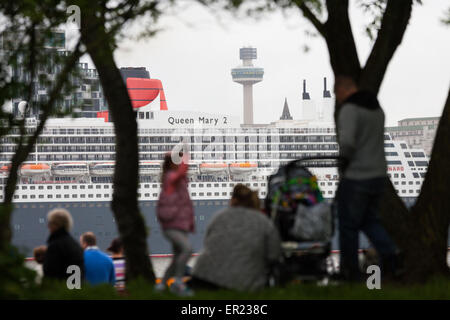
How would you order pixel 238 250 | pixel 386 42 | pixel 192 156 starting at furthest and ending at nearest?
pixel 192 156 < pixel 386 42 < pixel 238 250

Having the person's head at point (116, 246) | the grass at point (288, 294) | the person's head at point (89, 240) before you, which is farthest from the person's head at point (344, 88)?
the person's head at point (116, 246)

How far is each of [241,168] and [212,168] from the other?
166 centimetres

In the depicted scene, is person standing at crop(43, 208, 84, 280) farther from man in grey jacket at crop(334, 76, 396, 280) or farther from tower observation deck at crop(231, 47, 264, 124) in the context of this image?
tower observation deck at crop(231, 47, 264, 124)

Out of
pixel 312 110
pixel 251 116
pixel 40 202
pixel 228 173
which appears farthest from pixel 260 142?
→ pixel 251 116

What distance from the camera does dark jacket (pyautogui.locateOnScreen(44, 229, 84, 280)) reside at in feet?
15.4

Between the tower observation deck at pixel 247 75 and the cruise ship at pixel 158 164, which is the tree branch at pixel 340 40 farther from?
the tower observation deck at pixel 247 75

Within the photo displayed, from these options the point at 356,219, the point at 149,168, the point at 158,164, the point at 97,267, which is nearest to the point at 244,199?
the point at 356,219

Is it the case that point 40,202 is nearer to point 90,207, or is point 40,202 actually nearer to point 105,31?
point 90,207

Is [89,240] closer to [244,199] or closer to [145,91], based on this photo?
[244,199]

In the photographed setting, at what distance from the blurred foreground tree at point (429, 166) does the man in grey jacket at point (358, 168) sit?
813mm

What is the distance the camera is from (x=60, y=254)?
470cm

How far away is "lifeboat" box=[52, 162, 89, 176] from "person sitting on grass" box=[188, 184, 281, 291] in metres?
44.9

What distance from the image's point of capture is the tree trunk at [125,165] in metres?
4.63

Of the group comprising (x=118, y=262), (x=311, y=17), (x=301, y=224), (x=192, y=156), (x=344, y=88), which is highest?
(x=311, y=17)
